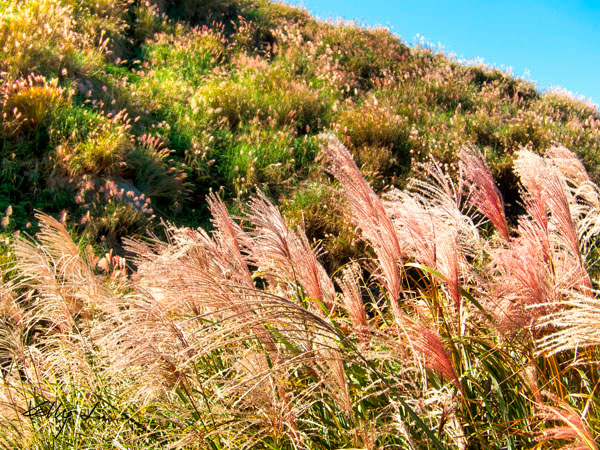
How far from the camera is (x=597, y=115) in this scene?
584 inches

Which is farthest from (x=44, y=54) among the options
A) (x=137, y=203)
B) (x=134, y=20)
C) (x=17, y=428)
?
(x=17, y=428)

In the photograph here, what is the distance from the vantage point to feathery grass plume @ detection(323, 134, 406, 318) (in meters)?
2.20

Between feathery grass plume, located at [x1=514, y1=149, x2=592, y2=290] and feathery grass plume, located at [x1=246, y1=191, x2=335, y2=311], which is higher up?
feathery grass plume, located at [x1=514, y1=149, x2=592, y2=290]

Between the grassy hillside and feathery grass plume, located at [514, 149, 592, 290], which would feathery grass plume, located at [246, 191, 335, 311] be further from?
feathery grass plume, located at [514, 149, 592, 290]

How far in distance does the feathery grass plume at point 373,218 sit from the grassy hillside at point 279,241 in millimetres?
13

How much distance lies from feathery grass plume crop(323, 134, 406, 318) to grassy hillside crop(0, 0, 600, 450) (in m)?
0.01

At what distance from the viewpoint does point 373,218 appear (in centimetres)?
236

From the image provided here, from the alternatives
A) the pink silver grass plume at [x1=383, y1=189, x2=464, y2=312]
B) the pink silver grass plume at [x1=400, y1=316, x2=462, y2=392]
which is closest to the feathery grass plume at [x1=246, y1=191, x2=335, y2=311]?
the pink silver grass plume at [x1=383, y1=189, x2=464, y2=312]

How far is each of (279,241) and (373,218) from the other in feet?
1.69

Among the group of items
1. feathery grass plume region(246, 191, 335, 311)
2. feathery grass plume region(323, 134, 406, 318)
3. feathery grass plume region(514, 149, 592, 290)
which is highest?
feathery grass plume region(514, 149, 592, 290)

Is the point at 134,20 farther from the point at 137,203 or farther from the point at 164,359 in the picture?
the point at 164,359

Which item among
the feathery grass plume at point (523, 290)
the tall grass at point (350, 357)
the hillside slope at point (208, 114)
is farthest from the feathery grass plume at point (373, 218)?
the hillside slope at point (208, 114)

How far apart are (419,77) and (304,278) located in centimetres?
1111

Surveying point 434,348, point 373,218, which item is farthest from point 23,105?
point 434,348
